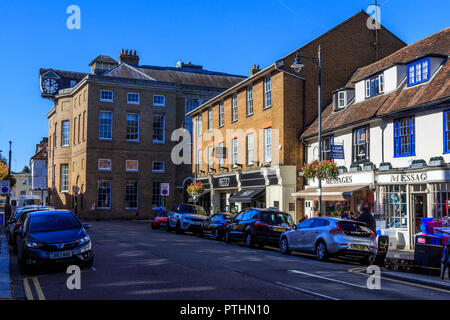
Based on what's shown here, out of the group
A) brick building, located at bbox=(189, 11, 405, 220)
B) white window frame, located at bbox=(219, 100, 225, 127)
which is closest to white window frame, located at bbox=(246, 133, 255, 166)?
brick building, located at bbox=(189, 11, 405, 220)

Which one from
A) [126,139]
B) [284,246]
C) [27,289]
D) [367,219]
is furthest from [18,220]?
[126,139]

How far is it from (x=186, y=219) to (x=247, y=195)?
16.0 ft

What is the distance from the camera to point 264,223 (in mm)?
20484

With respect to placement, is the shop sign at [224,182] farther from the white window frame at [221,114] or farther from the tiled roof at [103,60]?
the tiled roof at [103,60]

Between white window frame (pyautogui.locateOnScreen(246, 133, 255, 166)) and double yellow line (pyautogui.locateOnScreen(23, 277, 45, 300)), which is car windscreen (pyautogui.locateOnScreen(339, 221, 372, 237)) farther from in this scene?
white window frame (pyautogui.locateOnScreen(246, 133, 255, 166))

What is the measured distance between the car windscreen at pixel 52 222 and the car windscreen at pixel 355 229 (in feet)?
26.7

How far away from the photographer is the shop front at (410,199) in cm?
1928

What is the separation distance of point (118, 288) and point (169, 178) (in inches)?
1779

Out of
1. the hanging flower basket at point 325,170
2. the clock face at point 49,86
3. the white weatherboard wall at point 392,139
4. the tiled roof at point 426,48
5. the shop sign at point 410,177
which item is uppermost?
the clock face at point 49,86

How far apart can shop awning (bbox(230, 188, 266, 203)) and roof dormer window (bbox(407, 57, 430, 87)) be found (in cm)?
1177

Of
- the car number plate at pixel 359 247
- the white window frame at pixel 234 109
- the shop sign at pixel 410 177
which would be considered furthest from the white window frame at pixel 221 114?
the car number plate at pixel 359 247

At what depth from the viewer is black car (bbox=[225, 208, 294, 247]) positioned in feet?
66.6
